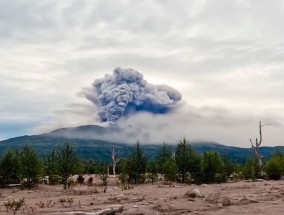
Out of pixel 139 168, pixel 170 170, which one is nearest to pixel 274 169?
pixel 170 170

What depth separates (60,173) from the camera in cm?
5469

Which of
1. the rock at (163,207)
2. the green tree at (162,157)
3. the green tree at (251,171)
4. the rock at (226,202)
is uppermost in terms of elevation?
the green tree at (162,157)

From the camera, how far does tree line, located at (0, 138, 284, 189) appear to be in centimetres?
5456

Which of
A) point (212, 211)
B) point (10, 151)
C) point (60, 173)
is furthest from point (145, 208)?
point (10, 151)

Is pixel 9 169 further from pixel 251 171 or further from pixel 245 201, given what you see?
pixel 245 201

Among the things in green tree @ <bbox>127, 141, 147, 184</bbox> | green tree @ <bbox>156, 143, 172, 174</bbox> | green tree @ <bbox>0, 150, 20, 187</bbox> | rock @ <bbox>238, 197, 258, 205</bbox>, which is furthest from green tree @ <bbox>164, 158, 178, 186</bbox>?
rock @ <bbox>238, 197, 258, 205</bbox>

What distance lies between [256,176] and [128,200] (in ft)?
124

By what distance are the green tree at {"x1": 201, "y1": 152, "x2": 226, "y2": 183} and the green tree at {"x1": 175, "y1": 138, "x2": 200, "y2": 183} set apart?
1.51 m

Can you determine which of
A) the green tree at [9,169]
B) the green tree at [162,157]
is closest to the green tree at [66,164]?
the green tree at [9,169]

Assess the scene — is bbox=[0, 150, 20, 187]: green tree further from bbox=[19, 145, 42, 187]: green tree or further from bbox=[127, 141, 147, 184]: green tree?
bbox=[127, 141, 147, 184]: green tree

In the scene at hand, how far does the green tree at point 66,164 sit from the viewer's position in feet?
179

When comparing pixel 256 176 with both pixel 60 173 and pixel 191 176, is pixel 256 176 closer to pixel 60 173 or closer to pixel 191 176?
pixel 191 176

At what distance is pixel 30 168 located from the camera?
2109 inches

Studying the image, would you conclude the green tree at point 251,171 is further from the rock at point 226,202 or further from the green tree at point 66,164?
the rock at point 226,202
